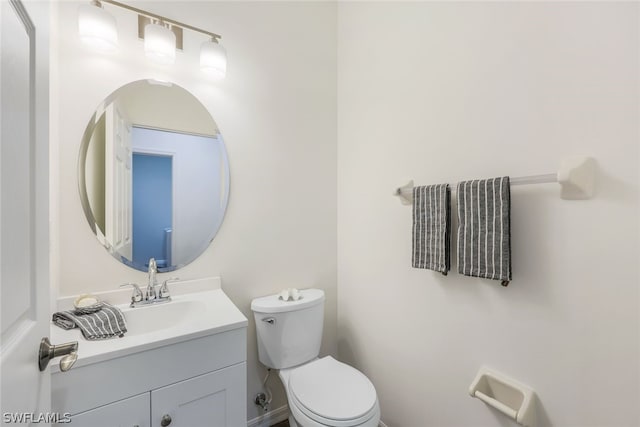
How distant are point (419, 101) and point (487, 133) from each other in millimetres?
390

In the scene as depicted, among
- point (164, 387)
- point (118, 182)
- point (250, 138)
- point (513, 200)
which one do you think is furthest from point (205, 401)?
point (513, 200)

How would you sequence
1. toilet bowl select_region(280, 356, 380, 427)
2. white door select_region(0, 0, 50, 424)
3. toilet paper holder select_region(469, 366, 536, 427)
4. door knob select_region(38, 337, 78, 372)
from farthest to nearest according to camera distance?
1. toilet bowl select_region(280, 356, 380, 427)
2. toilet paper holder select_region(469, 366, 536, 427)
3. door knob select_region(38, 337, 78, 372)
4. white door select_region(0, 0, 50, 424)

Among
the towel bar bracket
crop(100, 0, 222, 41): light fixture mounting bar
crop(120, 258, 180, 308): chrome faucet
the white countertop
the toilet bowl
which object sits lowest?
the toilet bowl

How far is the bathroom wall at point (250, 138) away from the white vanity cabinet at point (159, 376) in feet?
1.14

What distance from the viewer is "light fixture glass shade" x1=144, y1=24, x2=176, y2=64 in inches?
48.5

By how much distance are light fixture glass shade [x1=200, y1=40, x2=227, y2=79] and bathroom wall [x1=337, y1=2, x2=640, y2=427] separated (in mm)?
808

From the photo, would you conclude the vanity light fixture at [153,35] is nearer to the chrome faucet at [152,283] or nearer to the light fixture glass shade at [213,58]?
the light fixture glass shade at [213,58]

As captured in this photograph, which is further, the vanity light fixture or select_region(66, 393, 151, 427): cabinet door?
the vanity light fixture

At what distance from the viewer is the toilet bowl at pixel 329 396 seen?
109 cm

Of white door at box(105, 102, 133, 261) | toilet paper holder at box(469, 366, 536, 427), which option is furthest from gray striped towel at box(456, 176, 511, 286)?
white door at box(105, 102, 133, 261)

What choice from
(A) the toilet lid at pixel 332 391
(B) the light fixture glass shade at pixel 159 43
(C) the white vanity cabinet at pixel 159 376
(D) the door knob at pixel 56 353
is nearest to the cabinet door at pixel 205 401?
(C) the white vanity cabinet at pixel 159 376

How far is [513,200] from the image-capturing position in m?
1.03

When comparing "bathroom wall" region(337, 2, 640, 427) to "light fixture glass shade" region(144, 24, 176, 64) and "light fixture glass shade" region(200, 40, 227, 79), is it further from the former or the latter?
"light fixture glass shade" region(144, 24, 176, 64)

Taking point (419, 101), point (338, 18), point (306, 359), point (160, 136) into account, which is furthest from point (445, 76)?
point (306, 359)
